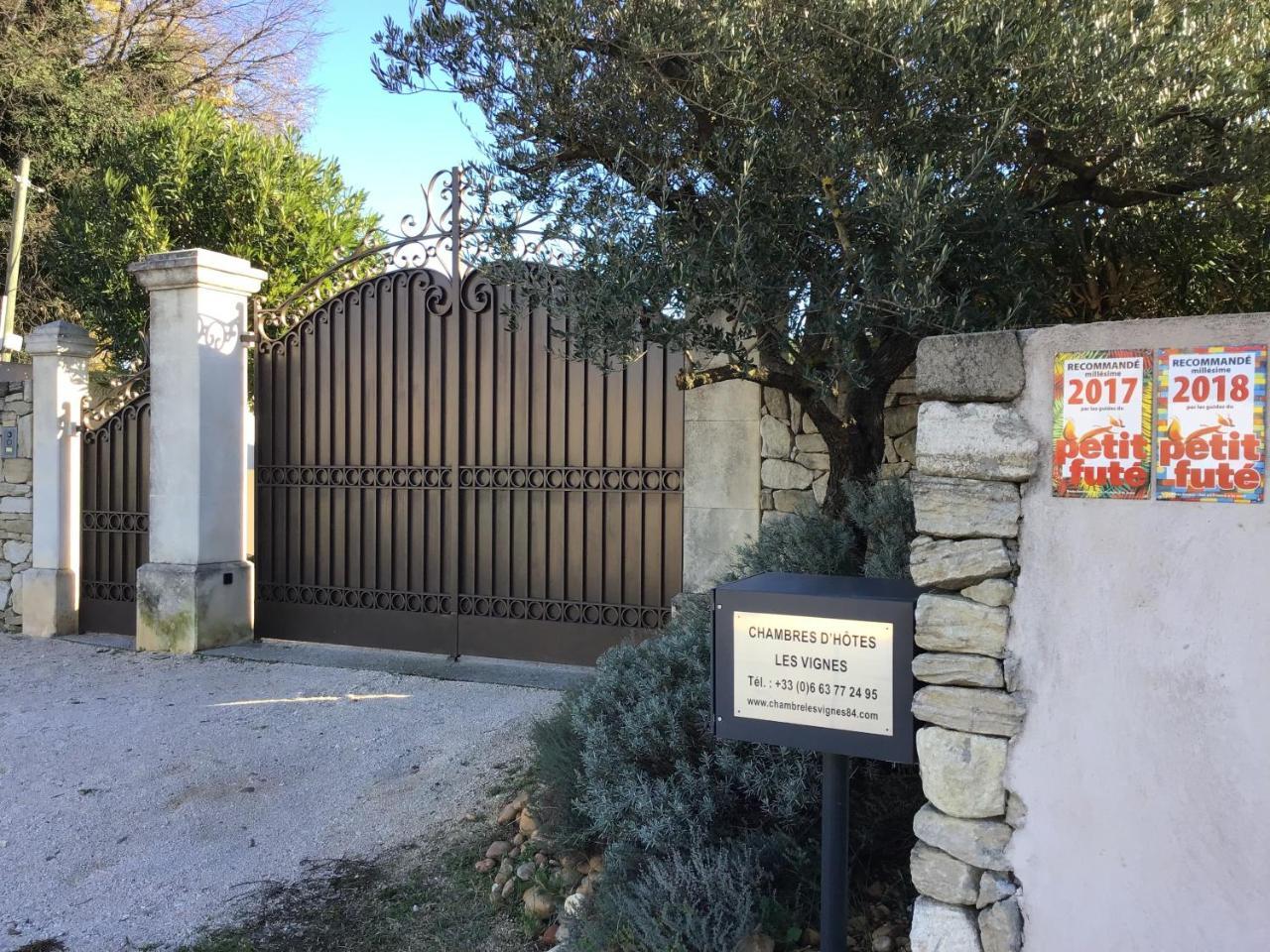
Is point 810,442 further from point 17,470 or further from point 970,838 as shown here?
point 17,470

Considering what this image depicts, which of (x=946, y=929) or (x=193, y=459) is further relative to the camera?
(x=193, y=459)

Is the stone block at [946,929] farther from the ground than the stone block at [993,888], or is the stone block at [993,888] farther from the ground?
the stone block at [993,888]

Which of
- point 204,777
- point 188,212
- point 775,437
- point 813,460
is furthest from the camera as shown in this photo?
point 188,212

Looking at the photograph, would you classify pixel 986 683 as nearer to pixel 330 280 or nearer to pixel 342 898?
pixel 342 898

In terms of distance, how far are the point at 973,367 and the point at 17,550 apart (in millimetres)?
8960

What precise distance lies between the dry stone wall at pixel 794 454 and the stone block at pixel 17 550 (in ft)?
22.7

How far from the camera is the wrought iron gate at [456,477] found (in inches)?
251

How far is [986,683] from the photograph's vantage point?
257 cm

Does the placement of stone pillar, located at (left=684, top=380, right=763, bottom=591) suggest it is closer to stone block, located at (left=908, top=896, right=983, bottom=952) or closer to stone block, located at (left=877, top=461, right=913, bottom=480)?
stone block, located at (left=877, top=461, right=913, bottom=480)

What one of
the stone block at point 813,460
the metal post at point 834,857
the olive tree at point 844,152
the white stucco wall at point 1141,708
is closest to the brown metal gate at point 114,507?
the olive tree at point 844,152

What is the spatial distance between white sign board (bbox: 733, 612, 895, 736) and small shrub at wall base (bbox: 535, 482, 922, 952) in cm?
61

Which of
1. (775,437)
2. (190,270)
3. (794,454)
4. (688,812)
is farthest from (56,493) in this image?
(688,812)

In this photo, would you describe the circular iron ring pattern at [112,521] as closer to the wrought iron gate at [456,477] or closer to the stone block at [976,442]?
the wrought iron gate at [456,477]

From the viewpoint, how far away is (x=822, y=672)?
8.64ft
